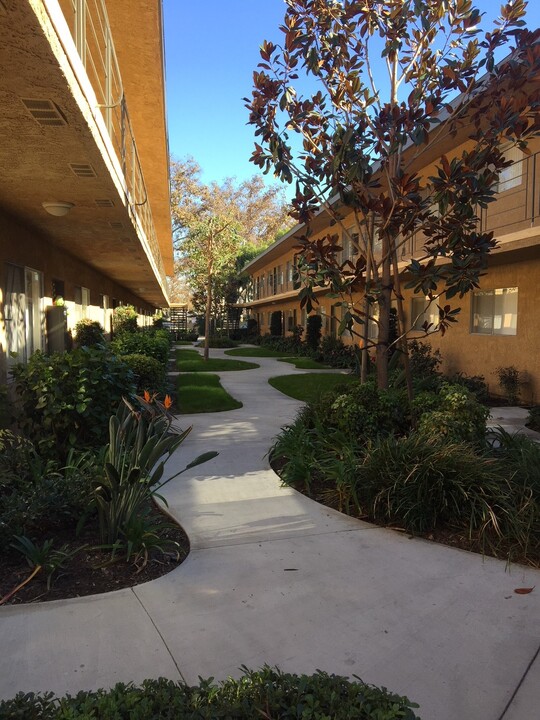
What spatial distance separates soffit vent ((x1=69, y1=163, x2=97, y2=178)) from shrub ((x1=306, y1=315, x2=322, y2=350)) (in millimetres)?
19295

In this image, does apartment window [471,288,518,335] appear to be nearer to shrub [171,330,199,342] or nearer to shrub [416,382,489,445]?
shrub [416,382,489,445]

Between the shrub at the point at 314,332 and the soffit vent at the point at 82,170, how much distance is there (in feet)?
63.3

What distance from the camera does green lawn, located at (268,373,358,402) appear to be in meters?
12.1

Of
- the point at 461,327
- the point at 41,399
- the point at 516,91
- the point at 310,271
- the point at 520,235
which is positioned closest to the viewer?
the point at 41,399

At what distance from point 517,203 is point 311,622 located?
34.8ft

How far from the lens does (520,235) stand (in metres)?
9.42

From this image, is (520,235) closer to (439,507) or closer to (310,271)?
(310,271)

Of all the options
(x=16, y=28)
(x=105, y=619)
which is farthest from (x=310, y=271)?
(x=105, y=619)

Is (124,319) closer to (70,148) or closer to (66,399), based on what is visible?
(66,399)

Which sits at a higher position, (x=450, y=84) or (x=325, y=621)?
(x=450, y=84)

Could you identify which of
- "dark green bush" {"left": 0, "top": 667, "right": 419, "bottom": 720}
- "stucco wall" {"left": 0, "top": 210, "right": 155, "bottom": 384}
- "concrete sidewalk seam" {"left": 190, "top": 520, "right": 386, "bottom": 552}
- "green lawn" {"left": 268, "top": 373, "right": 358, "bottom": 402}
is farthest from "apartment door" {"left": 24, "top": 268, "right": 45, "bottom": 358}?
"dark green bush" {"left": 0, "top": 667, "right": 419, "bottom": 720}

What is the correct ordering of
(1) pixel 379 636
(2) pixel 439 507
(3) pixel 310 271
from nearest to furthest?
(1) pixel 379 636 → (2) pixel 439 507 → (3) pixel 310 271

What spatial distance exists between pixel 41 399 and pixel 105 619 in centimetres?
262

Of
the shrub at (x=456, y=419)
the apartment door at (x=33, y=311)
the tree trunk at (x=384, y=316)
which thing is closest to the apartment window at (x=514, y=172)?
the tree trunk at (x=384, y=316)
